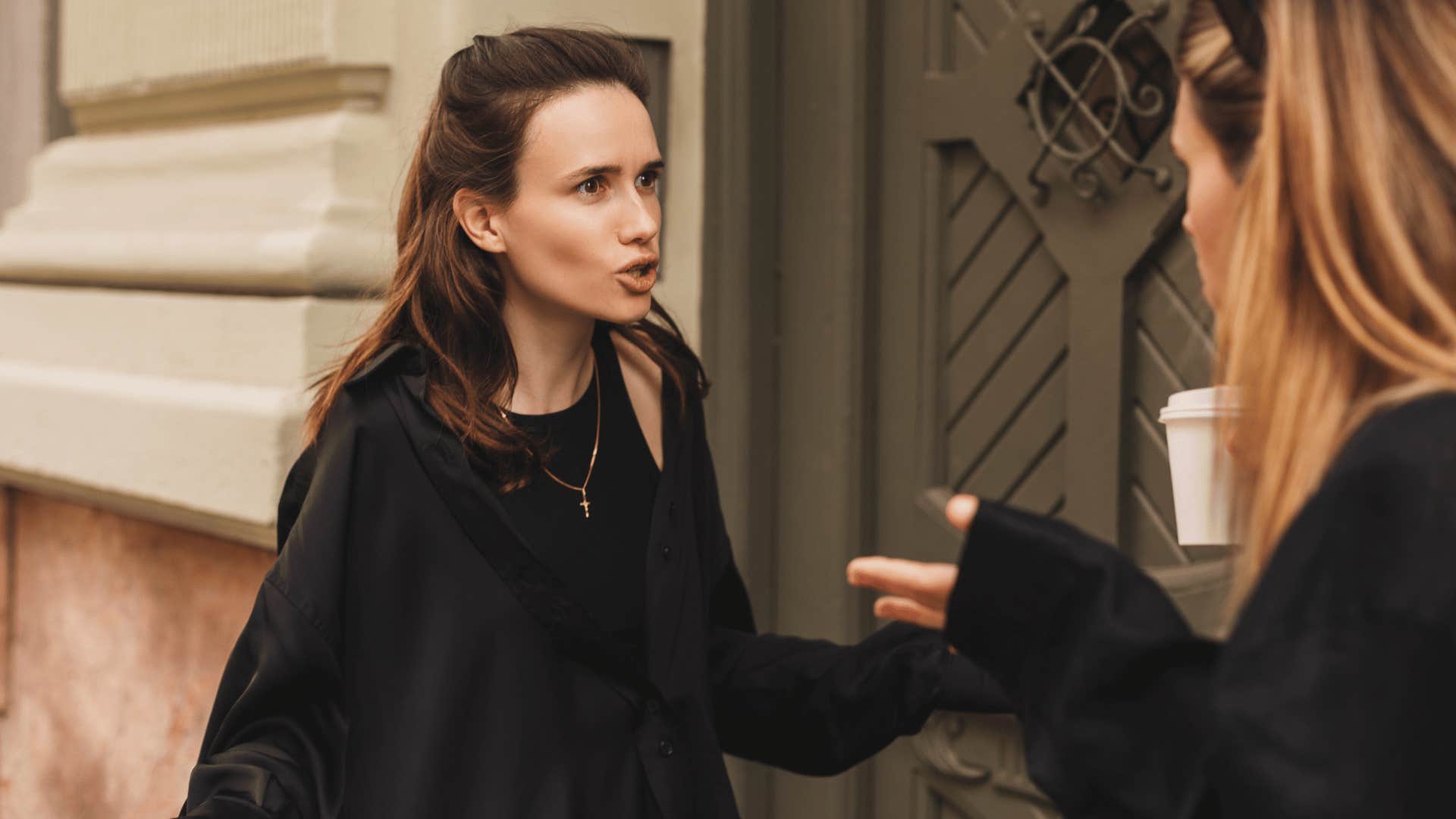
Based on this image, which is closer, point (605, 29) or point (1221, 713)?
point (1221, 713)

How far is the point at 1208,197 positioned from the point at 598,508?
106 centimetres

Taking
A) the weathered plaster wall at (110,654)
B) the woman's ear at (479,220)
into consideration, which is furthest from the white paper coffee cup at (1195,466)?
the weathered plaster wall at (110,654)

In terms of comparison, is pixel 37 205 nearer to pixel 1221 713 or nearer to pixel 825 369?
pixel 825 369

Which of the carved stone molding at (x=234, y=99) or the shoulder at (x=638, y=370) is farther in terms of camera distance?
the carved stone molding at (x=234, y=99)

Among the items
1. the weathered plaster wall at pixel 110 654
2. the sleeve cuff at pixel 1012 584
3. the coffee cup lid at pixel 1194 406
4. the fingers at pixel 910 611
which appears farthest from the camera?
the weathered plaster wall at pixel 110 654

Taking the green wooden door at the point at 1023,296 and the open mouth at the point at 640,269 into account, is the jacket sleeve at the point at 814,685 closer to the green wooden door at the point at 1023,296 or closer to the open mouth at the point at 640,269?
the open mouth at the point at 640,269

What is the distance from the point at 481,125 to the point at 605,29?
3.93ft

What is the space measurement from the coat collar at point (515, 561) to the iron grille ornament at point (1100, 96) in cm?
108

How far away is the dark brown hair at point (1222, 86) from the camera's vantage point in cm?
137

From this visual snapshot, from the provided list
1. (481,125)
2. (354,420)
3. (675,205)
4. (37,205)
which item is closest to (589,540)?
(354,420)

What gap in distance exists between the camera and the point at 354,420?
7.02 feet

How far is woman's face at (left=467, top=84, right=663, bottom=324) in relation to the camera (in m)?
2.14

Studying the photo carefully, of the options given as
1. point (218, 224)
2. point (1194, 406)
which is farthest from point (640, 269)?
point (218, 224)

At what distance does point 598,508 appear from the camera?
2.23 meters
